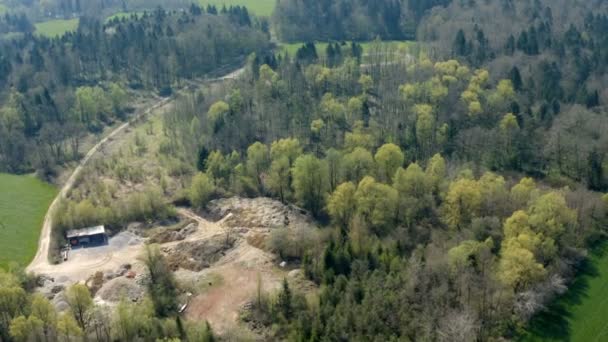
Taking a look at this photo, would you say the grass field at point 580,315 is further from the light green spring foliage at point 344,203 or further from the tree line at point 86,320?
the tree line at point 86,320

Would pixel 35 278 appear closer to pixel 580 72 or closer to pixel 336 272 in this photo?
pixel 336 272

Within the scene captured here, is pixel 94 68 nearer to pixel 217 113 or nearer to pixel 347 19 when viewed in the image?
pixel 217 113

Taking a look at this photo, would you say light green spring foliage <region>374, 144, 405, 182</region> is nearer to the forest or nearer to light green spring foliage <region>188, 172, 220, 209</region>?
the forest

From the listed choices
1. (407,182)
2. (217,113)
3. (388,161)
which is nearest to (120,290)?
(407,182)

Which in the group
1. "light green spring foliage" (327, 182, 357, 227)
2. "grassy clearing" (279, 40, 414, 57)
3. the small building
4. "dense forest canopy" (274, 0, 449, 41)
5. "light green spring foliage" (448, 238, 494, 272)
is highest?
"dense forest canopy" (274, 0, 449, 41)

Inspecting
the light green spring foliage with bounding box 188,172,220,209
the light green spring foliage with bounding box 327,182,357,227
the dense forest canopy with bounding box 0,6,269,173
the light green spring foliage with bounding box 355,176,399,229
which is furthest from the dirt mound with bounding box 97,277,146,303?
the dense forest canopy with bounding box 0,6,269,173

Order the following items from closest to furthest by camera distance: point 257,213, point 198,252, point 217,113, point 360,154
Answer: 1. point 198,252
2. point 257,213
3. point 360,154
4. point 217,113
